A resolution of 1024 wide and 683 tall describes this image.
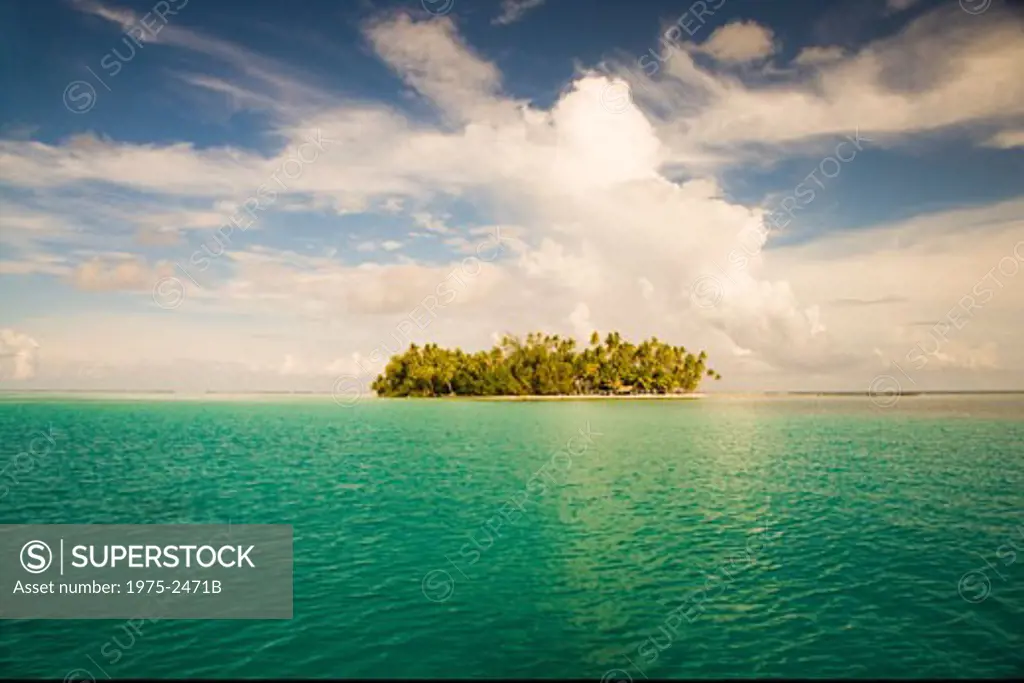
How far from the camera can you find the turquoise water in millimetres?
15000

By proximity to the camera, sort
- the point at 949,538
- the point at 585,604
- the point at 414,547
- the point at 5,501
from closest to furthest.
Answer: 1. the point at 585,604
2. the point at 414,547
3. the point at 949,538
4. the point at 5,501

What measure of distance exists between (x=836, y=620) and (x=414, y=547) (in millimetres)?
15171

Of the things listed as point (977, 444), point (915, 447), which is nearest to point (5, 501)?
point (915, 447)

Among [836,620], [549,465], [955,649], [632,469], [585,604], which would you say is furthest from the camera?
[549,465]

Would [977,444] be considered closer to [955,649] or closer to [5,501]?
[955,649]

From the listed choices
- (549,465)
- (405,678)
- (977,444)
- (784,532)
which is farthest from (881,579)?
(977,444)

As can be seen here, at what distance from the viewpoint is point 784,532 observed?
2747 cm

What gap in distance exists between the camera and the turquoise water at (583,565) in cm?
1500

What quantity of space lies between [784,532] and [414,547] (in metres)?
16.4

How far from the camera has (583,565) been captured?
74.0ft

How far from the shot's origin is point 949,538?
86.9 ft

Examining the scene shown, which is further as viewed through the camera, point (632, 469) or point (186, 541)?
point (632, 469)

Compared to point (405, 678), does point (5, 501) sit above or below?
above

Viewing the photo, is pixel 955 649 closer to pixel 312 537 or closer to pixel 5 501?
pixel 312 537
